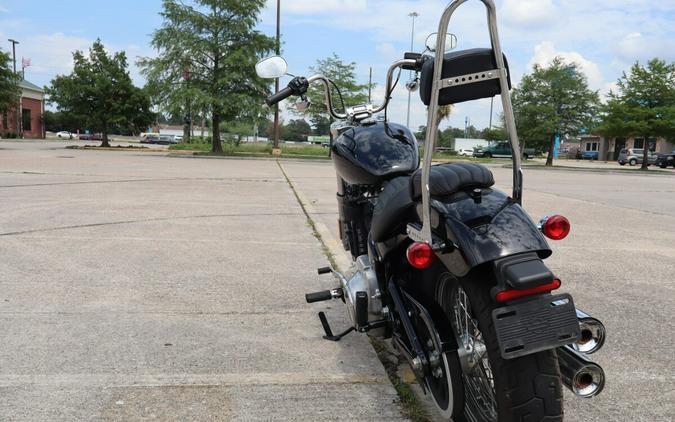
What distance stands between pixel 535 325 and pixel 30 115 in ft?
244

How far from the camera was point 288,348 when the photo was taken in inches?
126

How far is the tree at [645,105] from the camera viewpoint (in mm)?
33000

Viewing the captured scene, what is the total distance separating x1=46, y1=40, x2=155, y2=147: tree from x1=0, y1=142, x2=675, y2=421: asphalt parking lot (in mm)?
30678

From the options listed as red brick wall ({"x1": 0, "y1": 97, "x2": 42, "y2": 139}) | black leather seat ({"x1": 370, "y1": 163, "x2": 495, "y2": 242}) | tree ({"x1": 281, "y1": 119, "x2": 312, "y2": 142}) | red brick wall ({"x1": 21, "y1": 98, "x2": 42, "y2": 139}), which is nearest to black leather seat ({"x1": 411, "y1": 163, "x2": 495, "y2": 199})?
black leather seat ({"x1": 370, "y1": 163, "x2": 495, "y2": 242})

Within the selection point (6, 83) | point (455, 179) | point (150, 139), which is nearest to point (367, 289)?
point (455, 179)

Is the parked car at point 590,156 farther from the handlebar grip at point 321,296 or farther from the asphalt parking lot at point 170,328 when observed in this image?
the handlebar grip at point 321,296

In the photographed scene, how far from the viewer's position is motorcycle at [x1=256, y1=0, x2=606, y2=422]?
67.9 inches

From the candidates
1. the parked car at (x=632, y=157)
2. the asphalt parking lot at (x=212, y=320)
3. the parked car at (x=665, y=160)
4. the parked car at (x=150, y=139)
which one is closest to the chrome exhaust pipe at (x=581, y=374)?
the asphalt parking lot at (x=212, y=320)

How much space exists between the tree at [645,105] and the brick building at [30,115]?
5834 centimetres

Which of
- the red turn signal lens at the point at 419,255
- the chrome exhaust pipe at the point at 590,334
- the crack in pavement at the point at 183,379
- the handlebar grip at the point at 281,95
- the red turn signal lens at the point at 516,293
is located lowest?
the crack in pavement at the point at 183,379

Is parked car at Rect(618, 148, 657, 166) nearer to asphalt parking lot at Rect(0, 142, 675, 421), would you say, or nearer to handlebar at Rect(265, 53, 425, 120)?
asphalt parking lot at Rect(0, 142, 675, 421)

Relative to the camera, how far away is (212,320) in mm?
3641

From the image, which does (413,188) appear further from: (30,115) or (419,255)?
(30,115)

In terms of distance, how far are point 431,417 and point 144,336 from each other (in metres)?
1.84
